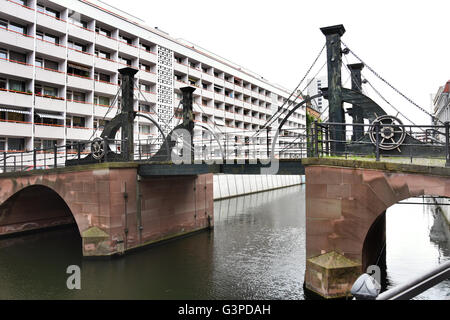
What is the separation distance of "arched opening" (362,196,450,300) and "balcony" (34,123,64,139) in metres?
25.8

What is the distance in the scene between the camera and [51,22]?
28.3 meters

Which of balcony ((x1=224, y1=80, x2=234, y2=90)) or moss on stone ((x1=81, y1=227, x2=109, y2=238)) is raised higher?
balcony ((x1=224, y1=80, x2=234, y2=90))

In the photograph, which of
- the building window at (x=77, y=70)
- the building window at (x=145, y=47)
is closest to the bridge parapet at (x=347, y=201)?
the building window at (x=77, y=70)

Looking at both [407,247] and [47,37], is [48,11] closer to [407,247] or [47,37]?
[47,37]

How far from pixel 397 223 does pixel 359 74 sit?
11675 mm

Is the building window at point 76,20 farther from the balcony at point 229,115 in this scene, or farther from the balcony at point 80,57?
the balcony at point 229,115

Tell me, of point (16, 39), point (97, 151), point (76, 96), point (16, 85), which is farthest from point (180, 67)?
point (97, 151)

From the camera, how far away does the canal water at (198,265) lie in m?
10.8

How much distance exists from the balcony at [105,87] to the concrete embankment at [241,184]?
14.0 meters

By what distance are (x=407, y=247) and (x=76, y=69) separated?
29.9m

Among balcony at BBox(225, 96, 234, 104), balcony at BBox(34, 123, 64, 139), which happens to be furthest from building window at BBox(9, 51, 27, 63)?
balcony at BBox(225, 96, 234, 104)

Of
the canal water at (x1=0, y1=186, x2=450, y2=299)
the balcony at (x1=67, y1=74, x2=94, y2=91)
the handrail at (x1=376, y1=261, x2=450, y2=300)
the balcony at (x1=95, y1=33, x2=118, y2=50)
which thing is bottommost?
the canal water at (x1=0, y1=186, x2=450, y2=299)

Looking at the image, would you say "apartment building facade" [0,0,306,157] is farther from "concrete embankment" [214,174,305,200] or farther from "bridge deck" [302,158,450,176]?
"bridge deck" [302,158,450,176]

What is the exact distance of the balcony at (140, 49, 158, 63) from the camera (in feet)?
118
